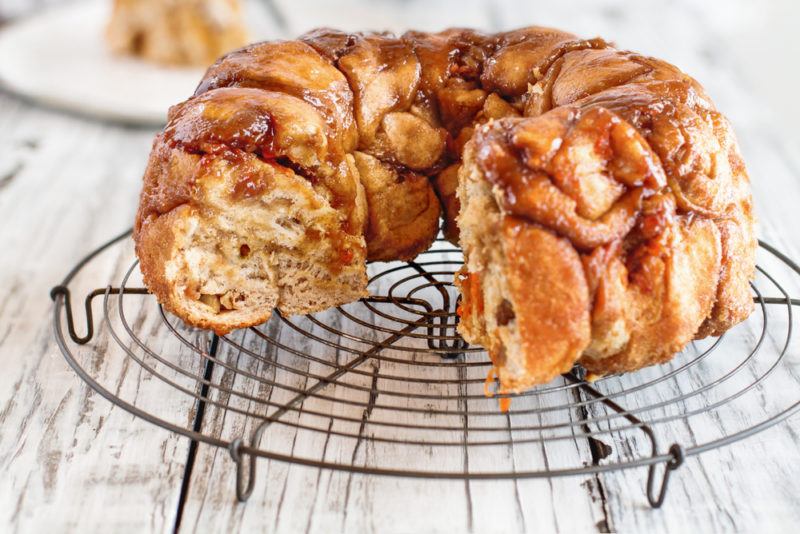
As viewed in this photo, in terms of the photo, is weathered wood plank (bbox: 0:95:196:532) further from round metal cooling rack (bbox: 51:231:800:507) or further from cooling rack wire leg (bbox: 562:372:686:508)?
cooling rack wire leg (bbox: 562:372:686:508)

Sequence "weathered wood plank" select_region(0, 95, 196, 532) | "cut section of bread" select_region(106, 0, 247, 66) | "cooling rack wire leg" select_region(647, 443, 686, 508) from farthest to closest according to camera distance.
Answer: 1. "cut section of bread" select_region(106, 0, 247, 66)
2. "weathered wood plank" select_region(0, 95, 196, 532)
3. "cooling rack wire leg" select_region(647, 443, 686, 508)

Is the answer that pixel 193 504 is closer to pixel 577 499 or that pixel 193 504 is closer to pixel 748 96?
pixel 577 499

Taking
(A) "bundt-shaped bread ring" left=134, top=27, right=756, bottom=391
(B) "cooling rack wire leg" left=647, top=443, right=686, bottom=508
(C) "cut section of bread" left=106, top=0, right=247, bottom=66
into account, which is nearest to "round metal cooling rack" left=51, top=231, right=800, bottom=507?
(B) "cooling rack wire leg" left=647, top=443, right=686, bottom=508

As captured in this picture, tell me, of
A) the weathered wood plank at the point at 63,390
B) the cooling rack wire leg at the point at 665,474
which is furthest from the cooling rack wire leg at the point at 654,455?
the weathered wood plank at the point at 63,390

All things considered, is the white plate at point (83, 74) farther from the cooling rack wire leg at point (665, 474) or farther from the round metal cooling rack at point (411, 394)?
the cooling rack wire leg at point (665, 474)

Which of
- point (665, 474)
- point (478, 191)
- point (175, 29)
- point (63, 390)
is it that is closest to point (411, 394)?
point (478, 191)

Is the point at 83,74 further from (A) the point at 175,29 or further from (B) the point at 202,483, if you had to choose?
(B) the point at 202,483

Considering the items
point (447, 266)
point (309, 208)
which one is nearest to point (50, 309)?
point (309, 208)
